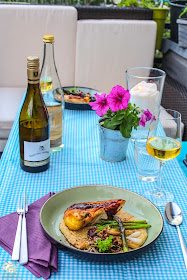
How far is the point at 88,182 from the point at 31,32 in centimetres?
175

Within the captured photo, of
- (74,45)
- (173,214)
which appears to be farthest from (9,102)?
(173,214)

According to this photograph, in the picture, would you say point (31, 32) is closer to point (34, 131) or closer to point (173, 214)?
point (34, 131)

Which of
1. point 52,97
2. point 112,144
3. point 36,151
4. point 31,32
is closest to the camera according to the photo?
point 36,151

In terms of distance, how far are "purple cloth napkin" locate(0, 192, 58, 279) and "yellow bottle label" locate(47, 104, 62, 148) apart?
358mm

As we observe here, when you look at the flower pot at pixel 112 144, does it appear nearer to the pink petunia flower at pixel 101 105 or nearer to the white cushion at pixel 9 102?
the pink petunia flower at pixel 101 105

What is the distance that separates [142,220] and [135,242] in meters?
0.08

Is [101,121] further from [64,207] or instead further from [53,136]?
[64,207]

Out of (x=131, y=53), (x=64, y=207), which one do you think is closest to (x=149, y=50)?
(x=131, y=53)

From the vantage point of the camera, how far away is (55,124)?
1.19 m

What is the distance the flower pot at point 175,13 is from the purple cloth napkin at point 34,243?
2.05m

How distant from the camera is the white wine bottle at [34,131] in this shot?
39.4 inches

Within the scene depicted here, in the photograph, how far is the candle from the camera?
1298 millimetres

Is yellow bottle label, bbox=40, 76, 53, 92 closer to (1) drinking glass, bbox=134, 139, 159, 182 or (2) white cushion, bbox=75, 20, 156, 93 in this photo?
(1) drinking glass, bbox=134, 139, 159, 182

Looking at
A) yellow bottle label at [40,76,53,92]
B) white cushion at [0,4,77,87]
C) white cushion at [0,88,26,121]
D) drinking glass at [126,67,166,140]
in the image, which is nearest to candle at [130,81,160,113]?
drinking glass at [126,67,166,140]
